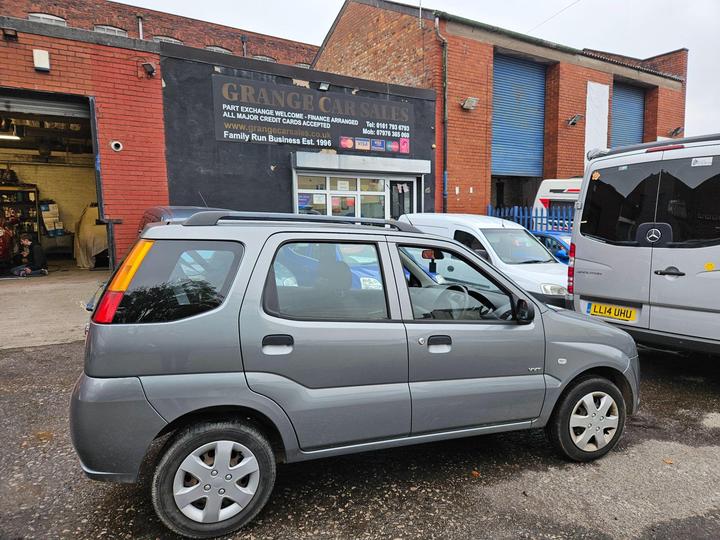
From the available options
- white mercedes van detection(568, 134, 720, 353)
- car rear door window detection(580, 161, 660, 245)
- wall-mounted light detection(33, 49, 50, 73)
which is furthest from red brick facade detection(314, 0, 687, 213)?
wall-mounted light detection(33, 49, 50, 73)

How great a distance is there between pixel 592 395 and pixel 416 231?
1717 mm

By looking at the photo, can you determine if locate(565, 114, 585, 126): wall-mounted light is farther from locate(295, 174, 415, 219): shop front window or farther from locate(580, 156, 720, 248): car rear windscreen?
locate(580, 156, 720, 248): car rear windscreen

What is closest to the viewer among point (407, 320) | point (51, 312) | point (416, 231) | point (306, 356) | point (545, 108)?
point (306, 356)

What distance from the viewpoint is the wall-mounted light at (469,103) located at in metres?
13.1

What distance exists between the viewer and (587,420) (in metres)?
3.36

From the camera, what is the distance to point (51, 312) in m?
7.74

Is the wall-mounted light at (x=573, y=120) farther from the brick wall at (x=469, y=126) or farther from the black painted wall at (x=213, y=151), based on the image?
the black painted wall at (x=213, y=151)

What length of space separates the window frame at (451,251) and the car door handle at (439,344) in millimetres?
103

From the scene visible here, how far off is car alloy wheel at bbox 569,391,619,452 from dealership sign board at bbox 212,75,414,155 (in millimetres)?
8911

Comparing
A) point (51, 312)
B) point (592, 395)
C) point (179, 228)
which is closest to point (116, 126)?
point (51, 312)

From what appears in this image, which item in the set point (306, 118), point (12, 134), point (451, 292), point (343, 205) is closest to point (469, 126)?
point (343, 205)

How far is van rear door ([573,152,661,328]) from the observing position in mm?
4695

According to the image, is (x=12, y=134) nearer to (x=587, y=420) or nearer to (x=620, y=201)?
(x=620, y=201)

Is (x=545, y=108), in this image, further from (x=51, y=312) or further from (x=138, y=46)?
(x=51, y=312)
